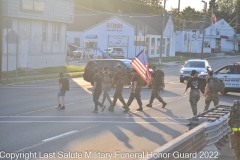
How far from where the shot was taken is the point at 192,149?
10.4 metres

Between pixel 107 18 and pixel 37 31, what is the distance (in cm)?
3605

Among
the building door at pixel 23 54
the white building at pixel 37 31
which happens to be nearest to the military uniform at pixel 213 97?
the white building at pixel 37 31

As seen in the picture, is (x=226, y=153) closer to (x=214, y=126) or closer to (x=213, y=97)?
(x=214, y=126)

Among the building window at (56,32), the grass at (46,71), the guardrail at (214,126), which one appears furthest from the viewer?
the building window at (56,32)

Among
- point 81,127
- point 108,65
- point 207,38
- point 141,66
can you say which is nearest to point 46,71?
point 108,65

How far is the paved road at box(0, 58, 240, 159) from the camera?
1191 centimetres

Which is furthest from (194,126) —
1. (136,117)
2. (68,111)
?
(68,111)

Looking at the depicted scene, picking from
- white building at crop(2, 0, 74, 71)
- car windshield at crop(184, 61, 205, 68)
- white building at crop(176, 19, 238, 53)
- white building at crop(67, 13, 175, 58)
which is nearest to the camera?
car windshield at crop(184, 61, 205, 68)

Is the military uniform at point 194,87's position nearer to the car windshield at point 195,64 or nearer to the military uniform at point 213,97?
the military uniform at point 213,97

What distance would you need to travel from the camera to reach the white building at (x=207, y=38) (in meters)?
94.7

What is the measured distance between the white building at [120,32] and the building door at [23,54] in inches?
908

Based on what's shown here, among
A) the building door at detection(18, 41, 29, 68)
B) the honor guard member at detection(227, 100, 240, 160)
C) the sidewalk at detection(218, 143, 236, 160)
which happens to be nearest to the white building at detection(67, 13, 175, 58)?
the building door at detection(18, 41, 29, 68)

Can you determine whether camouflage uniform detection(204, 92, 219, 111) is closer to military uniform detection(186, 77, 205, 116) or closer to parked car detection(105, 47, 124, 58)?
military uniform detection(186, 77, 205, 116)

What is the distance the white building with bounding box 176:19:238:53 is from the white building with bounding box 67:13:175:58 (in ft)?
27.1
